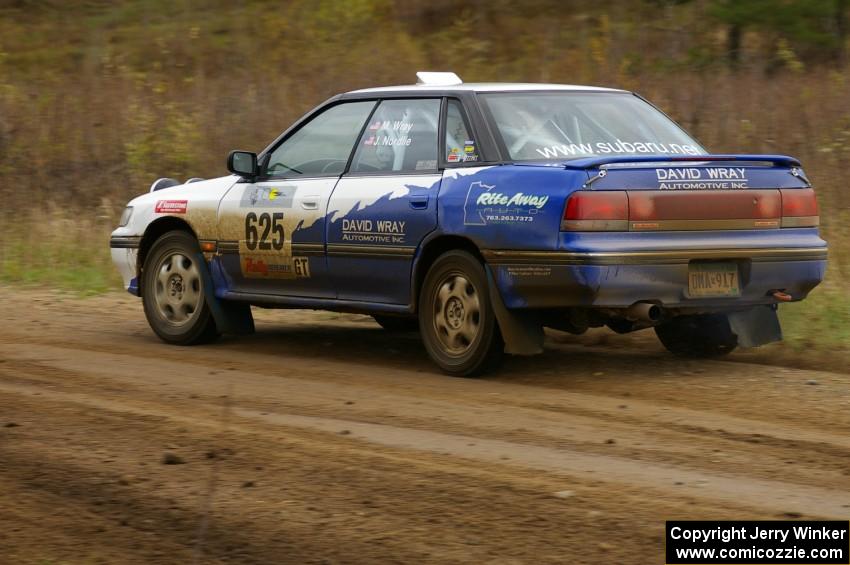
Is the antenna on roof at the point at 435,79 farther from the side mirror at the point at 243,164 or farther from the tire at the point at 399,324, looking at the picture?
the tire at the point at 399,324

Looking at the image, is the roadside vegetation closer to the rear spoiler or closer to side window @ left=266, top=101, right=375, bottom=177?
the rear spoiler

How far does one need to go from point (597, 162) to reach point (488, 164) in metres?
0.75

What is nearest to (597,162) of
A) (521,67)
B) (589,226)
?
(589,226)

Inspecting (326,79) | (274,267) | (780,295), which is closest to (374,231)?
(274,267)

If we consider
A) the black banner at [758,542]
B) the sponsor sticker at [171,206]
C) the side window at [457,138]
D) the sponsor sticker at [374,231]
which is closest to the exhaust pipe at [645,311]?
the side window at [457,138]

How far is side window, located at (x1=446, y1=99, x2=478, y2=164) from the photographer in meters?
7.73

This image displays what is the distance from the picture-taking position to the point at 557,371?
799 centimetres

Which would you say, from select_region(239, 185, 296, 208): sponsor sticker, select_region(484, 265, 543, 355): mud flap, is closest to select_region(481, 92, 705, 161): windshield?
select_region(484, 265, 543, 355): mud flap

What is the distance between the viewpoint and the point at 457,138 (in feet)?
25.7

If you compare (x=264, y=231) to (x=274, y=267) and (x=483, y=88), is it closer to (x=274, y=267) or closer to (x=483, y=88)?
(x=274, y=267)

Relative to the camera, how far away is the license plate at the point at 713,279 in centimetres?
725

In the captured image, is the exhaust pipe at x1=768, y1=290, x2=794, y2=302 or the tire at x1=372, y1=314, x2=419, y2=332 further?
the tire at x1=372, y1=314, x2=419, y2=332

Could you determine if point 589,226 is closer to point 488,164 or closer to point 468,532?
point 488,164

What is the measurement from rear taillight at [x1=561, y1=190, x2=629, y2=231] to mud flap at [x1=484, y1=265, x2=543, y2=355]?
622 mm
